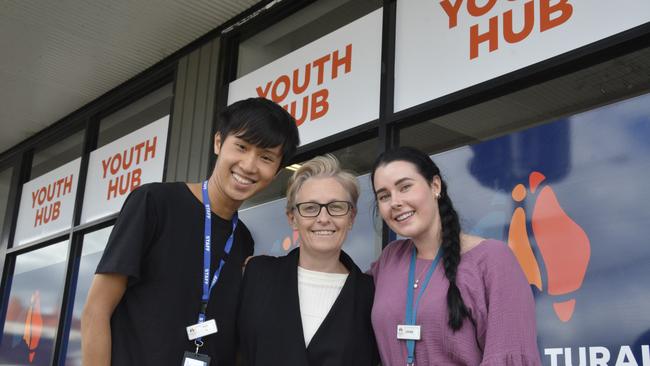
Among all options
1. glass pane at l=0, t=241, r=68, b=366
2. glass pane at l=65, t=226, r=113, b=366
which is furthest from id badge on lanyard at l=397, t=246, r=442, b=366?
glass pane at l=0, t=241, r=68, b=366

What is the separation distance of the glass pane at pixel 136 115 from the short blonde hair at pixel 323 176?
3.22 m

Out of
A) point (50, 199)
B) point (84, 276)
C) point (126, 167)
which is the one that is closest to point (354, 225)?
point (126, 167)

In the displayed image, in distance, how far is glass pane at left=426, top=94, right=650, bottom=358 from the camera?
2.27 m

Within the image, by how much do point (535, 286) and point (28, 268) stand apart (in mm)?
5284

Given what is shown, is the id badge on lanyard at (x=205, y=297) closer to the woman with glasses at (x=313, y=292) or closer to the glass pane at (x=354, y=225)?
the woman with glasses at (x=313, y=292)

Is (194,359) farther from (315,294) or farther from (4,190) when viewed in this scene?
(4,190)

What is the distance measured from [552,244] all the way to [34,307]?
4.96 m

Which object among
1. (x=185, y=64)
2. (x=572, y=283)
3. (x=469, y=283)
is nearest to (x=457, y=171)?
(x=572, y=283)

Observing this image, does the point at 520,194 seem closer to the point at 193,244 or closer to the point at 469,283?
the point at 469,283

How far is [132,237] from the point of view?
1742 mm

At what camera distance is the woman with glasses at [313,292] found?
1833 millimetres


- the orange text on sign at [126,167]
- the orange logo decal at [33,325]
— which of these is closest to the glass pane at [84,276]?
the orange text on sign at [126,167]

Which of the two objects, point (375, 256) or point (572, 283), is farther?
point (375, 256)

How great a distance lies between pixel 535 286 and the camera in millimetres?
2527
